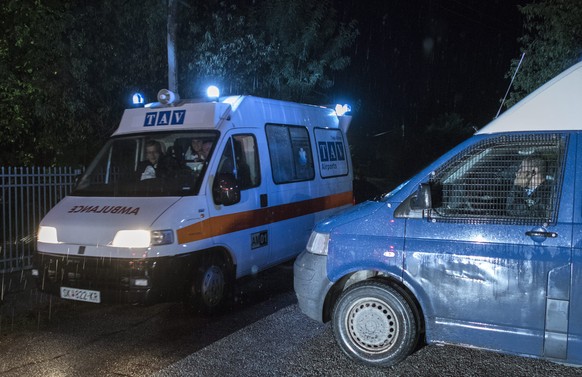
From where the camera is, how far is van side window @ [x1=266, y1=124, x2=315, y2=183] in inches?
277

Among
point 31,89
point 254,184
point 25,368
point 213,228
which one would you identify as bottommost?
point 25,368

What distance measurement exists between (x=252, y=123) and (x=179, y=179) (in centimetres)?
128

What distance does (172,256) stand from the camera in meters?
5.25

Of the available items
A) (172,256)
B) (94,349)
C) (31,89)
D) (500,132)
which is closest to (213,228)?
(172,256)

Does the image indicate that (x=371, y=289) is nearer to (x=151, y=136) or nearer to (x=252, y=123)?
(x=252, y=123)

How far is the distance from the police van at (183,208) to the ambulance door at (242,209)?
1 cm

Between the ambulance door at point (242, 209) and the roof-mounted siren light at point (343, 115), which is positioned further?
the roof-mounted siren light at point (343, 115)

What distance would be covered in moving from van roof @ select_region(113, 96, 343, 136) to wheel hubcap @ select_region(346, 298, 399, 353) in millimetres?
2799

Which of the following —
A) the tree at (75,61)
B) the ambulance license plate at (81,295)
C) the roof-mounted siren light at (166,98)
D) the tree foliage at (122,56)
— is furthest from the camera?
the tree foliage at (122,56)

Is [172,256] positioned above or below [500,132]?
below

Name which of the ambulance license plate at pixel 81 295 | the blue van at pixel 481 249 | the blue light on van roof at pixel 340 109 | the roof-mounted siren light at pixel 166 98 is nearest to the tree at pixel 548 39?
the blue light on van roof at pixel 340 109

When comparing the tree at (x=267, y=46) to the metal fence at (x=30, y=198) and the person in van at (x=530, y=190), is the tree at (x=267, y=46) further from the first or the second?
the person in van at (x=530, y=190)

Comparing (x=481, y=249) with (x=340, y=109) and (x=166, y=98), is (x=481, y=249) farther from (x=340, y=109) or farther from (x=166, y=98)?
(x=340, y=109)

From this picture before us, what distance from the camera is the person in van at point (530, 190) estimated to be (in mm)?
3885
